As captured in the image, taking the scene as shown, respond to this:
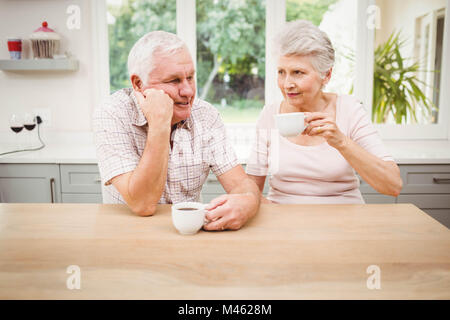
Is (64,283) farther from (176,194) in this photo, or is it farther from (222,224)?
(176,194)

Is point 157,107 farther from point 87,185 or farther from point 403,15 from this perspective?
point 403,15

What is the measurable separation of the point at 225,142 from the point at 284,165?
28 cm

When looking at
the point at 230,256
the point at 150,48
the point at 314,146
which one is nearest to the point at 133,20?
the point at 150,48

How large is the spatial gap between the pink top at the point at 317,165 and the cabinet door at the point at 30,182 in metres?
1.35

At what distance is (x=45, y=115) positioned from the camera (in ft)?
9.73

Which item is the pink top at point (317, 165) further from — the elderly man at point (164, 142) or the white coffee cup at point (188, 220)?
the white coffee cup at point (188, 220)

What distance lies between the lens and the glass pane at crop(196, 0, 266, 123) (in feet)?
9.56

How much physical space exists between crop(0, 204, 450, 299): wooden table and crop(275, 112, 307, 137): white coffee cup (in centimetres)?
26

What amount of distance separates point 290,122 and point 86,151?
5.75 ft

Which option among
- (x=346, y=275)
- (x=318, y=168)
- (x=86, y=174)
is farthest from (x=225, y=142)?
(x=86, y=174)

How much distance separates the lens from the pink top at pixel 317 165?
62.2 inches

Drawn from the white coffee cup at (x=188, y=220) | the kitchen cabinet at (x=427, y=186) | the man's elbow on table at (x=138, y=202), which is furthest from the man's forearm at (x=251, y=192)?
the kitchen cabinet at (x=427, y=186)

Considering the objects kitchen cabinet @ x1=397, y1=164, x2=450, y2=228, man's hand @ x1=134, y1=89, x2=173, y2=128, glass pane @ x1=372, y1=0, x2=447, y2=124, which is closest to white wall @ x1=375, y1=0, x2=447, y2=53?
glass pane @ x1=372, y1=0, x2=447, y2=124

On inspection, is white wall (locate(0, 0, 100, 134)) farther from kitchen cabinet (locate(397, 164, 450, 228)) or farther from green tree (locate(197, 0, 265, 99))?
kitchen cabinet (locate(397, 164, 450, 228))
